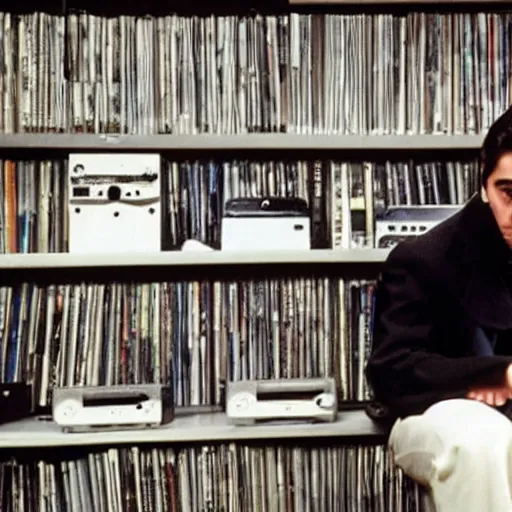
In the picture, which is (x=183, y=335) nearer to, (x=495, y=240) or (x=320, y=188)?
(x=320, y=188)

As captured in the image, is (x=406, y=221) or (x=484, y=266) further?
(x=406, y=221)

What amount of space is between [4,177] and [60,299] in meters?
0.30

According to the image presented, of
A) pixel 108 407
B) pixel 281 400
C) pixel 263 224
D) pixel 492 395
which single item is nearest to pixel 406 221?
pixel 263 224

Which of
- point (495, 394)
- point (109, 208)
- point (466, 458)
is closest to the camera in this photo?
point (466, 458)

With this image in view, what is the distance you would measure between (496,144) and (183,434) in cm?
82

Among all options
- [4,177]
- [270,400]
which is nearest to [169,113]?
[4,177]

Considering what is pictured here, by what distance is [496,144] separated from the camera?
5.13 feet

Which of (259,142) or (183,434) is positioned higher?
(259,142)

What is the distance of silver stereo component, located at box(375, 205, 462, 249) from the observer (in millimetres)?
1893

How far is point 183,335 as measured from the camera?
76.6 inches

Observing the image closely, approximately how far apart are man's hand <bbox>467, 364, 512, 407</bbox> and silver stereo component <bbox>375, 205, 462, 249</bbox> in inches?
21.4

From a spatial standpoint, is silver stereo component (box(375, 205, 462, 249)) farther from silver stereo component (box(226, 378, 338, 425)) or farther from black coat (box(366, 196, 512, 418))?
silver stereo component (box(226, 378, 338, 425))

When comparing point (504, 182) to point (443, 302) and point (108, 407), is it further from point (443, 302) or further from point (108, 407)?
point (108, 407)

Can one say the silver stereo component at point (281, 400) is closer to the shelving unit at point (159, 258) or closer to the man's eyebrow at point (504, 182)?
the shelving unit at point (159, 258)
